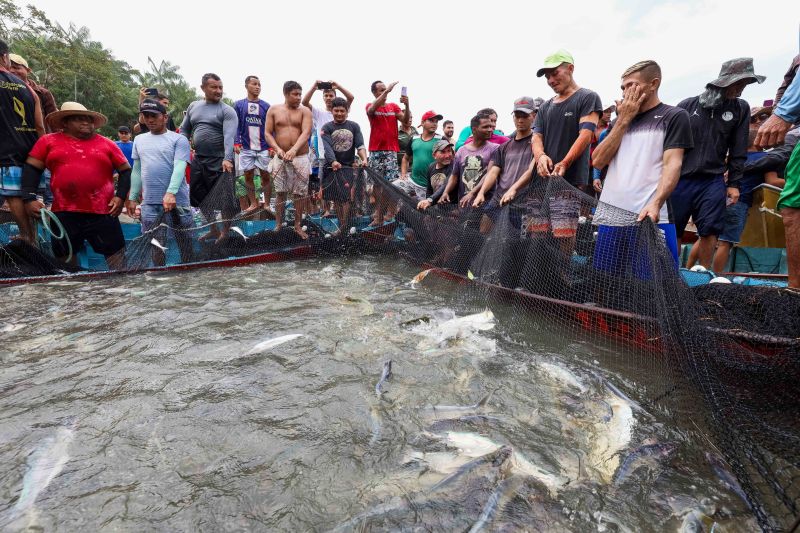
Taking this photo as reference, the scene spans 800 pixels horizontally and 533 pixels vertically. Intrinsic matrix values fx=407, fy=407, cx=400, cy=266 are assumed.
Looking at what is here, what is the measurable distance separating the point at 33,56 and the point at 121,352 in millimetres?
35466

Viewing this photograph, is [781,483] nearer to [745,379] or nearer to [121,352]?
[745,379]

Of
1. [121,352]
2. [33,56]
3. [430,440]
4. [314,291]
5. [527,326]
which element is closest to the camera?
[430,440]

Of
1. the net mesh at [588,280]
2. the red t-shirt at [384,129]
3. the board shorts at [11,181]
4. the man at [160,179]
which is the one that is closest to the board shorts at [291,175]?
the net mesh at [588,280]

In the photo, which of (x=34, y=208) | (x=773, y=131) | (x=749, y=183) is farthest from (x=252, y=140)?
(x=749, y=183)

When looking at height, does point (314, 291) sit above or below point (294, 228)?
below

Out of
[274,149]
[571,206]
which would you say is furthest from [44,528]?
[274,149]

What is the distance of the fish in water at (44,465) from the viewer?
1655 millimetres

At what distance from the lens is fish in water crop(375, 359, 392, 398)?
8.31 ft

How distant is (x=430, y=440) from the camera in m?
2.09

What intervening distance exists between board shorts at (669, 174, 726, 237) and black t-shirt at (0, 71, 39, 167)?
305 inches

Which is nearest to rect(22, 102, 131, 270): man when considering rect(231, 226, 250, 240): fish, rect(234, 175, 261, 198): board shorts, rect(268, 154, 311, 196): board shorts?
rect(231, 226, 250, 240): fish

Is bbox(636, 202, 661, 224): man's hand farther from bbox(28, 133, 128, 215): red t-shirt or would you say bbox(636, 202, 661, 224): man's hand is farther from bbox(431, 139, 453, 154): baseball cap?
bbox(28, 133, 128, 215): red t-shirt

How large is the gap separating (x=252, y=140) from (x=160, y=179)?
69.5 inches

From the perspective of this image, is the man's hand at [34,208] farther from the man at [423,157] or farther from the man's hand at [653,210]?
the man's hand at [653,210]
